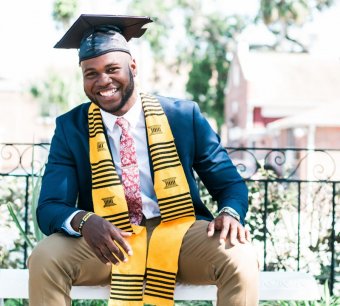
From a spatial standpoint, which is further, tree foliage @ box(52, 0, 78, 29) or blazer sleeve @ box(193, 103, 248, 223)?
tree foliage @ box(52, 0, 78, 29)

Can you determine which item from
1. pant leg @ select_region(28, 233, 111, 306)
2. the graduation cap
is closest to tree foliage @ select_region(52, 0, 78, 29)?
the graduation cap

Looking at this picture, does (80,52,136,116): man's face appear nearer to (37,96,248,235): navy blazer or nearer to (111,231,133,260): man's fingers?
(37,96,248,235): navy blazer

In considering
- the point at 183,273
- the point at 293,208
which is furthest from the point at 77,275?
the point at 293,208

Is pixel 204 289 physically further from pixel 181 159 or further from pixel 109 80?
pixel 109 80

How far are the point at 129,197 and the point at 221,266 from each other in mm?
547

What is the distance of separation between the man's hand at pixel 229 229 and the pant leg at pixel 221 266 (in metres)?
0.03

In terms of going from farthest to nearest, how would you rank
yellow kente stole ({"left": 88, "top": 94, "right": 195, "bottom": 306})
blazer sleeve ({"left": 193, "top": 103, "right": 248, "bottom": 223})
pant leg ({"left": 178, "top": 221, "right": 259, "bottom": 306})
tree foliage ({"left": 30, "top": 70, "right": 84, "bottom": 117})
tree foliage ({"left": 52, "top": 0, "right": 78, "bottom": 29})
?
→ tree foliage ({"left": 30, "top": 70, "right": 84, "bottom": 117})
tree foliage ({"left": 52, "top": 0, "right": 78, "bottom": 29})
blazer sleeve ({"left": 193, "top": 103, "right": 248, "bottom": 223})
yellow kente stole ({"left": 88, "top": 94, "right": 195, "bottom": 306})
pant leg ({"left": 178, "top": 221, "right": 259, "bottom": 306})

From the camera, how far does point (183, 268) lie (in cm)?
268

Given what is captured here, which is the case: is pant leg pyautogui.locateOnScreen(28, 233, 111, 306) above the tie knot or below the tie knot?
below

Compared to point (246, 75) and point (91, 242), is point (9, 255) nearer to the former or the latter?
point (91, 242)

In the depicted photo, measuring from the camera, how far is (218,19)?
116ft

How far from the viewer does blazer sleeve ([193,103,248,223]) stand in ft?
9.29

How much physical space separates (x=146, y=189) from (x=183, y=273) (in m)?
0.41

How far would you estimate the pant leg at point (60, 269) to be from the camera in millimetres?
2445
